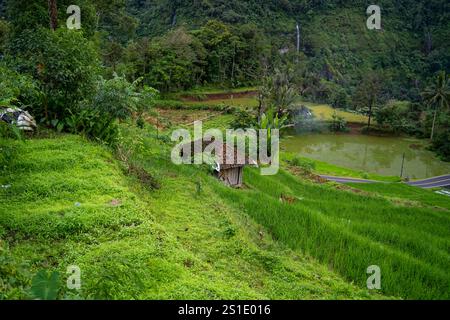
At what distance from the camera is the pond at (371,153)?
30859 mm

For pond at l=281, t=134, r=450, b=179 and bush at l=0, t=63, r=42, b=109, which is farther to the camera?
pond at l=281, t=134, r=450, b=179

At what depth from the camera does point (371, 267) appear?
6516mm

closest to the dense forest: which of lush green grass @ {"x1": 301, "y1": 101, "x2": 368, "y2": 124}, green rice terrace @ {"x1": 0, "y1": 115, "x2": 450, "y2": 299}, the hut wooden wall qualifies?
lush green grass @ {"x1": 301, "y1": 101, "x2": 368, "y2": 124}

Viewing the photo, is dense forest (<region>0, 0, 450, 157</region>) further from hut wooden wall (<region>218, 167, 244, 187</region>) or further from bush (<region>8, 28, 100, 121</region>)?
hut wooden wall (<region>218, 167, 244, 187</region>)

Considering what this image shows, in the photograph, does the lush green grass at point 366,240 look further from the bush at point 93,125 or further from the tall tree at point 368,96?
the tall tree at point 368,96

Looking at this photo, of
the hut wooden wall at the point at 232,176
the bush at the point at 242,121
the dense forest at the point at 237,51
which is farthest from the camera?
the bush at the point at 242,121

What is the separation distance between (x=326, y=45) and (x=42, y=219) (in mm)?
65610

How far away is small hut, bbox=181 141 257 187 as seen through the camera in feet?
37.7

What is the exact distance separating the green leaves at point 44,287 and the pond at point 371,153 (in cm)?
2716

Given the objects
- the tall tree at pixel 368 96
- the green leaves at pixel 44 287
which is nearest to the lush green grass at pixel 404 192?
the green leaves at pixel 44 287

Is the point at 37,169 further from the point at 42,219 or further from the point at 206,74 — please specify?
the point at 206,74

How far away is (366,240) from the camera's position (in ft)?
25.5

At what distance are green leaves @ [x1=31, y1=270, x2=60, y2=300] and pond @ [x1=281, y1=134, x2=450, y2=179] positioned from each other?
27.2 m

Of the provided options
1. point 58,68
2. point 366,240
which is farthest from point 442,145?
point 58,68
